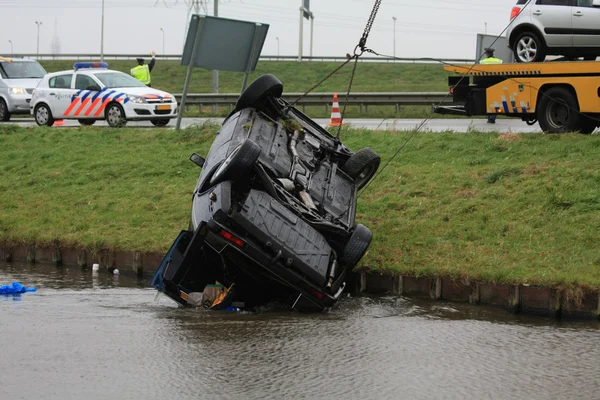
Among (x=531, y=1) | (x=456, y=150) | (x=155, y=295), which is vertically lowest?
(x=155, y=295)

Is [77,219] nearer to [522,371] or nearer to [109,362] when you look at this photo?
[109,362]

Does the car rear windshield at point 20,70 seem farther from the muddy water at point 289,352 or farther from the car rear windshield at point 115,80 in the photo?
the muddy water at point 289,352

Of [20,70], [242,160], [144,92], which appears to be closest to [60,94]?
[144,92]

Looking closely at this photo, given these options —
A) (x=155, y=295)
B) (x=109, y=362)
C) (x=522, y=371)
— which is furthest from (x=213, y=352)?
(x=155, y=295)

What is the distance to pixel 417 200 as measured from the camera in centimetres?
1332

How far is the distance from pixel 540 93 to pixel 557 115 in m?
0.48

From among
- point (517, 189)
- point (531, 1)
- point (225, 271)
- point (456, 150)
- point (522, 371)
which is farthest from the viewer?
point (531, 1)

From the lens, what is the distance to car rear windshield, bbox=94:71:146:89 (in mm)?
22875

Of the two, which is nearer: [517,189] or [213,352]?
[213,352]

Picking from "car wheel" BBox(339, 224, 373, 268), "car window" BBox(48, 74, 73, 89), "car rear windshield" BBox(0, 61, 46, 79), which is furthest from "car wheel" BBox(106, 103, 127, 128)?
"car wheel" BBox(339, 224, 373, 268)

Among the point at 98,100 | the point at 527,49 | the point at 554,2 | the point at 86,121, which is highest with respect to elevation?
the point at 554,2

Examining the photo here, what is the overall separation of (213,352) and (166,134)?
1145 cm

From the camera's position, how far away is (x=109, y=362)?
24.2 ft

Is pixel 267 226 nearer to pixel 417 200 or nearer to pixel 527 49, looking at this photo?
pixel 417 200
